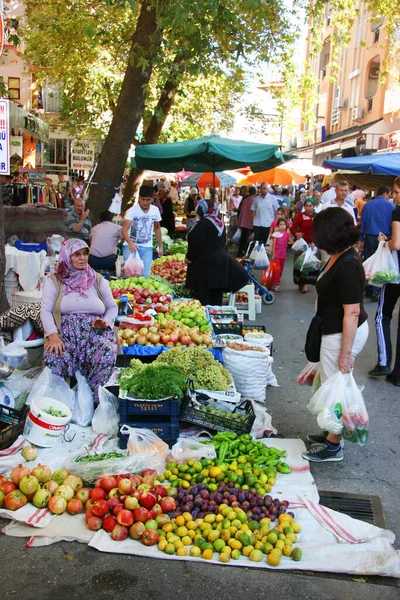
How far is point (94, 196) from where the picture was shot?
10586 millimetres

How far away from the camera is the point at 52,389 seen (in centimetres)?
520

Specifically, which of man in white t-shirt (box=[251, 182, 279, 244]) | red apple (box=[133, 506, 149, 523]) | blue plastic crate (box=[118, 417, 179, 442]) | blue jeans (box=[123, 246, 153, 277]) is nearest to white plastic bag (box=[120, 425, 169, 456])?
blue plastic crate (box=[118, 417, 179, 442])

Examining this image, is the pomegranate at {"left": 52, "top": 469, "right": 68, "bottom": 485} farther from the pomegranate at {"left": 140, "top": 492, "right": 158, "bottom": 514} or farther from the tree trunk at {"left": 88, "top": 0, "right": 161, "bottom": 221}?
the tree trunk at {"left": 88, "top": 0, "right": 161, "bottom": 221}

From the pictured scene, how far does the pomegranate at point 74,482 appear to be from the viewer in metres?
4.07

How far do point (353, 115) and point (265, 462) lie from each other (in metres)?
29.5

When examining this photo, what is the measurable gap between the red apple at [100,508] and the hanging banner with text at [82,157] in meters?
17.0

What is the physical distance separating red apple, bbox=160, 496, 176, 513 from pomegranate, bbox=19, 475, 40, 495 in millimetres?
875

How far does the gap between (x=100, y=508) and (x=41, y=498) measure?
0.45m

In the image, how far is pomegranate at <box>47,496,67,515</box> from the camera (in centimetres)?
388

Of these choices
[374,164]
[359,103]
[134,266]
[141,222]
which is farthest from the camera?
[359,103]

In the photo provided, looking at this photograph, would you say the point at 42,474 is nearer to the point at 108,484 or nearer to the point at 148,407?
the point at 108,484

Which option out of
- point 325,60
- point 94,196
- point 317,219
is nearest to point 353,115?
point 325,60

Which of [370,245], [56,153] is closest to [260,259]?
[370,245]

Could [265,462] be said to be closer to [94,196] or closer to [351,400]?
[351,400]
